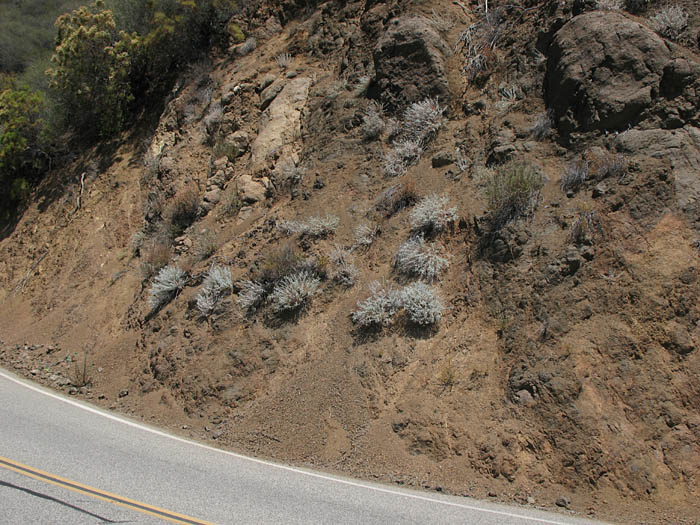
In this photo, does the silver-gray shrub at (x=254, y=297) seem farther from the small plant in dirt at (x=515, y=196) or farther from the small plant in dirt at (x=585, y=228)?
the small plant in dirt at (x=585, y=228)

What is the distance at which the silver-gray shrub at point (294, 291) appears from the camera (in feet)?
27.5

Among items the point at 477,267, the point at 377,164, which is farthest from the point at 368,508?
the point at 377,164

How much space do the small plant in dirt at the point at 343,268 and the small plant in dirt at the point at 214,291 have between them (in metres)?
2.09

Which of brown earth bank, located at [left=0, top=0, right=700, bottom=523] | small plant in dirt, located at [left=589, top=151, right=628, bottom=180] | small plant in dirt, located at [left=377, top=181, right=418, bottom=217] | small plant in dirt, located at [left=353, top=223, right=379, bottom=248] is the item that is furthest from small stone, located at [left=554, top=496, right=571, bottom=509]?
small plant in dirt, located at [left=377, top=181, right=418, bottom=217]

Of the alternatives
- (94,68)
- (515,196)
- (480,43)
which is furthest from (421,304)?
(94,68)

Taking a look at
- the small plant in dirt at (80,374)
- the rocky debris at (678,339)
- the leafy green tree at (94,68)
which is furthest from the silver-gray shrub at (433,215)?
the leafy green tree at (94,68)

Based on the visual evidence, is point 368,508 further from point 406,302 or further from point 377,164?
point 377,164

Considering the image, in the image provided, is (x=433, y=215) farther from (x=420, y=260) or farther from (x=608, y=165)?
(x=608, y=165)

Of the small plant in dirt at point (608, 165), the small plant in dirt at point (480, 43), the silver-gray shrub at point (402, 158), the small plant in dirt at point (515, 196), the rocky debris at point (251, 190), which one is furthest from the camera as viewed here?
the rocky debris at point (251, 190)

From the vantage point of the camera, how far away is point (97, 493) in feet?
18.3

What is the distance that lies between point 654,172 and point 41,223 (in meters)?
17.6

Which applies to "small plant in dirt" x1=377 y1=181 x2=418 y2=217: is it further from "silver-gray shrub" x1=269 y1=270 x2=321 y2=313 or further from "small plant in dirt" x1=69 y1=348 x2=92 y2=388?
"small plant in dirt" x1=69 y1=348 x2=92 y2=388

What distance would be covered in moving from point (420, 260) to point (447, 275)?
0.50m

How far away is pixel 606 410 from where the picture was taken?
19.2ft
